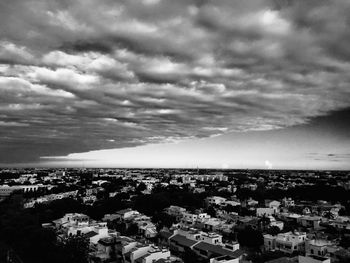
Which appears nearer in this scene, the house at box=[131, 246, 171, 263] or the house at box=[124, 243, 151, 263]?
the house at box=[131, 246, 171, 263]

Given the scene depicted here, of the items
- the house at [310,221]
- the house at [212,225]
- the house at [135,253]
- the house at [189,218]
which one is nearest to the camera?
the house at [135,253]

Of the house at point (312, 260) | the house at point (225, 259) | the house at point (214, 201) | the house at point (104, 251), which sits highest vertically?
the house at point (214, 201)

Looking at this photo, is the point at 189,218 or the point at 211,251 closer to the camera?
the point at 211,251

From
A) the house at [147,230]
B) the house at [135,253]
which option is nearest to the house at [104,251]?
the house at [135,253]

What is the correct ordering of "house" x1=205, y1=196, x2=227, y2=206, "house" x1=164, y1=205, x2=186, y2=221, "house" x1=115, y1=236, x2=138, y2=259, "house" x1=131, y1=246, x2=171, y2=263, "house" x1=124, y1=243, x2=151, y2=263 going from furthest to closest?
"house" x1=205, y1=196, x2=227, y2=206, "house" x1=164, y1=205, x2=186, y2=221, "house" x1=115, y1=236, x2=138, y2=259, "house" x1=124, y1=243, x2=151, y2=263, "house" x1=131, y1=246, x2=171, y2=263

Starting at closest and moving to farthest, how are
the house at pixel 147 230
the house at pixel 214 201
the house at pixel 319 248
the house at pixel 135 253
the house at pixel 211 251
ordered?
the house at pixel 135 253, the house at pixel 211 251, the house at pixel 319 248, the house at pixel 147 230, the house at pixel 214 201

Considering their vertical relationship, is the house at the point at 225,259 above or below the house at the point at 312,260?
below

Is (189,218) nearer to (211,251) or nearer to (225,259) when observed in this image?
(211,251)

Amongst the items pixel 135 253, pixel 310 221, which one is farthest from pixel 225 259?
pixel 310 221

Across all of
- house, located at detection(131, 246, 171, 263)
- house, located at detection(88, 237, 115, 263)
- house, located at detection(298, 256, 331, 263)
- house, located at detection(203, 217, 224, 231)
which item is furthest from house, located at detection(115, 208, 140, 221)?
house, located at detection(298, 256, 331, 263)

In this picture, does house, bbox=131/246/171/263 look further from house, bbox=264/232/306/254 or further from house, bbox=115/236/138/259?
house, bbox=264/232/306/254

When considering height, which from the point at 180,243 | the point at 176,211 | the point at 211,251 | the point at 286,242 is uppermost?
the point at 176,211

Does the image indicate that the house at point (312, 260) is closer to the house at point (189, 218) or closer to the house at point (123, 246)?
the house at point (123, 246)

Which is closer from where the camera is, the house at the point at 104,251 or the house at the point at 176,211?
the house at the point at 104,251
